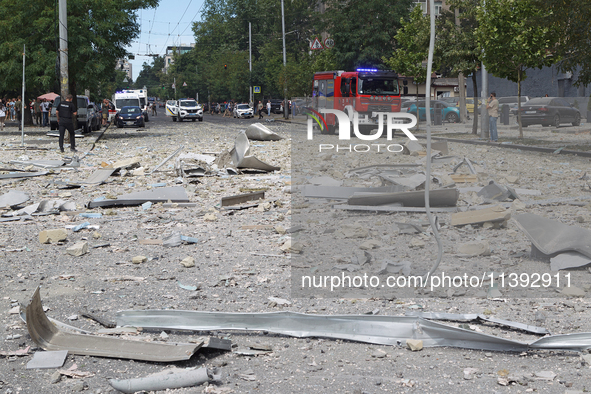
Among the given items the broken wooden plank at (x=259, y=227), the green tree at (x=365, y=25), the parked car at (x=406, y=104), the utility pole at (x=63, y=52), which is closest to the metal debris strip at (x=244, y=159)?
the broken wooden plank at (x=259, y=227)

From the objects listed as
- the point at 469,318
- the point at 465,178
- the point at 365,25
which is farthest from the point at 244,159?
the point at 365,25

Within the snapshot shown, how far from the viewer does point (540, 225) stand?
684 centimetres

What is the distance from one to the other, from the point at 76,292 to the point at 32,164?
12.1 meters

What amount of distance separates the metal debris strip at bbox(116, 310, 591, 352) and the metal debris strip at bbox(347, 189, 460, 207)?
494 cm

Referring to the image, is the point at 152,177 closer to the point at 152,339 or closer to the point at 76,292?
the point at 76,292

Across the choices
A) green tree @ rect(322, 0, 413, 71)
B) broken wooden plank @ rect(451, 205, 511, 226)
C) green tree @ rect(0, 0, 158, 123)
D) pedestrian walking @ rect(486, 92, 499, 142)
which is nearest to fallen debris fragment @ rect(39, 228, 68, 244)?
broken wooden plank @ rect(451, 205, 511, 226)

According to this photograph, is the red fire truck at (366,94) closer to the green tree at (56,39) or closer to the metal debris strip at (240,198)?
the green tree at (56,39)

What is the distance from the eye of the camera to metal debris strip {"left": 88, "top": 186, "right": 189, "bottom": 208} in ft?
35.9

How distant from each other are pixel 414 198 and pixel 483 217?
142cm

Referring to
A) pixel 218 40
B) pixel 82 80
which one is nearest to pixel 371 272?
pixel 82 80

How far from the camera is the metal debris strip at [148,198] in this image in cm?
1095

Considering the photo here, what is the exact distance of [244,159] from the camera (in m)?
15.2

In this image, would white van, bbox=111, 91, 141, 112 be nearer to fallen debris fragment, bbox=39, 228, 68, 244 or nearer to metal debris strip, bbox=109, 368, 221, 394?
fallen debris fragment, bbox=39, 228, 68, 244

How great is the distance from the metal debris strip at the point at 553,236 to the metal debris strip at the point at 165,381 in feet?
13.1
